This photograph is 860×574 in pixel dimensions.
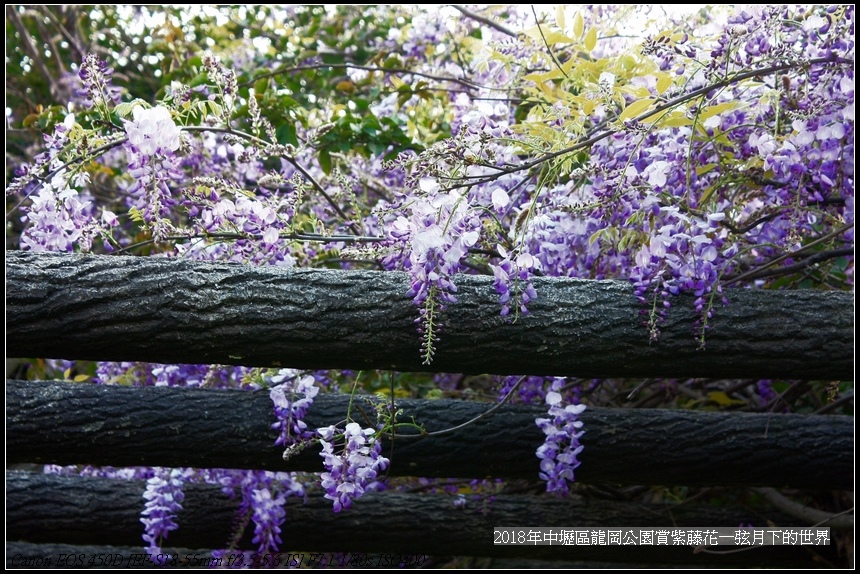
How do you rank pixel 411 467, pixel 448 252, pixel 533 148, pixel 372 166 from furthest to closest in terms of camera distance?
pixel 372 166
pixel 411 467
pixel 533 148
pixel 448 252

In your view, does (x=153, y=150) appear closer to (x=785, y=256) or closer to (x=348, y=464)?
(x=348, y=464)

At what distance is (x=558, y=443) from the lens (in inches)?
87.0

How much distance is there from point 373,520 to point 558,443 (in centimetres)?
81

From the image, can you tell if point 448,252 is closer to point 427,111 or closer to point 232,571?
point 232,571

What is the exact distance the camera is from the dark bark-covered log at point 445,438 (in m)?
2.20

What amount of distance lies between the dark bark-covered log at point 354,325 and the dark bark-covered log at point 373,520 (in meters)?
Answer: 1.04

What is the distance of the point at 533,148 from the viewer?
1.85 meters

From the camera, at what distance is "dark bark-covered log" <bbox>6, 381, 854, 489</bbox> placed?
86.5 inches

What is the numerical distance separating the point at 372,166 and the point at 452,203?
201 cm

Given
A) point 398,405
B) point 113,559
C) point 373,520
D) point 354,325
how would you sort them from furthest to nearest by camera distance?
point 113,559
point 373,520
point 398,405
point 354,325

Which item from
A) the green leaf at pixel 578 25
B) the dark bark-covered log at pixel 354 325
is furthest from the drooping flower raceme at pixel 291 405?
the green leaf at pixel 578 25

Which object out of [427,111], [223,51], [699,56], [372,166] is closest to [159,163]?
[699,56]

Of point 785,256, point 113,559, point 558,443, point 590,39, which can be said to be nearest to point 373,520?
point 558,443

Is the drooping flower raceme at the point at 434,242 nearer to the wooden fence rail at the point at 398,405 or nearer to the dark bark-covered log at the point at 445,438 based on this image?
the wooden fence rail at the point at 398,405
